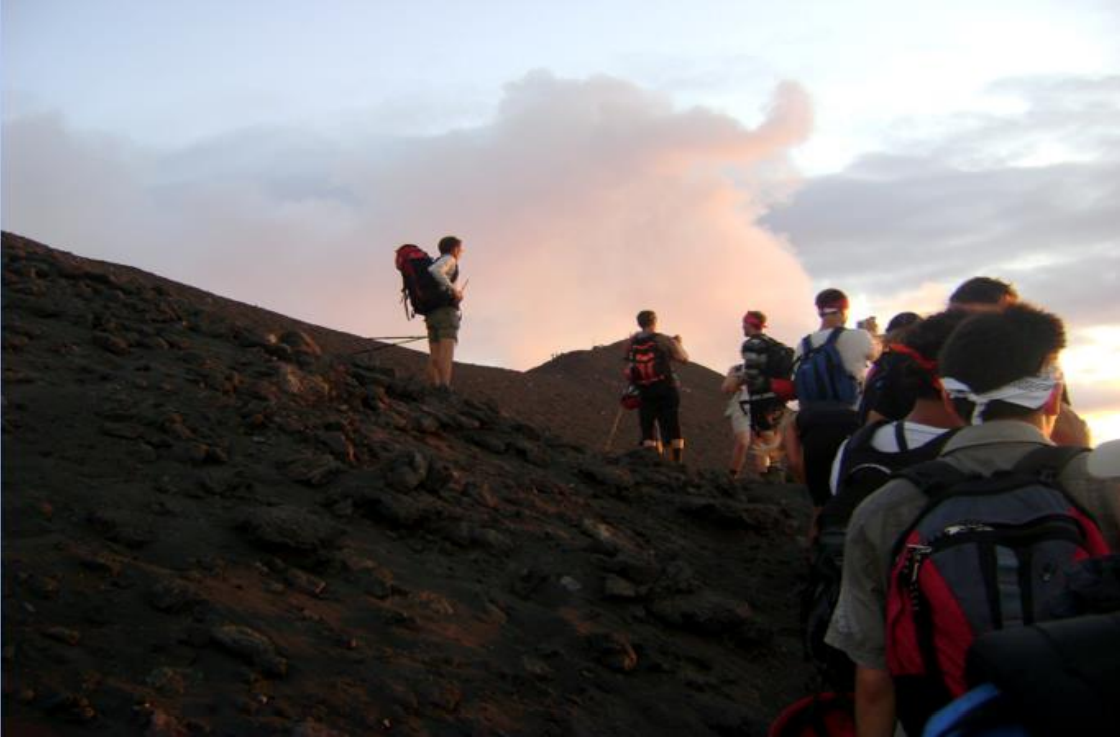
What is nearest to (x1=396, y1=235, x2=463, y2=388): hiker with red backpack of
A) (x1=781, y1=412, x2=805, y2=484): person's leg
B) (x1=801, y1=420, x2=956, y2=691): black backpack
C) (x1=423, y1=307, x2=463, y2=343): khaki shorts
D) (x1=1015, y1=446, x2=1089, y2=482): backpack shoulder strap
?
(x1=423, y1=307, x2=463, y2=343): khaki shorts

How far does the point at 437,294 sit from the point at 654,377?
216 centimetres

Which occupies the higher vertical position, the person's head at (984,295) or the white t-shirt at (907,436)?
the person's head at (984,295)

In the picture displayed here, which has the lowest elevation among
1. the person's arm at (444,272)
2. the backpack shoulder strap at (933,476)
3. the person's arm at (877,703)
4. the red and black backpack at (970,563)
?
the person's arm at (877,703)

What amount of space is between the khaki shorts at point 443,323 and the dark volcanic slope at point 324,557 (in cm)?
169

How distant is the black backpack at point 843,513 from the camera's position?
15.3ft

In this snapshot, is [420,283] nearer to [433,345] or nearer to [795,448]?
[433,345]

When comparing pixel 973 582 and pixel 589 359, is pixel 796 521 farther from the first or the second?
pixel 589 359

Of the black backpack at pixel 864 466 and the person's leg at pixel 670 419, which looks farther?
the person's leg at pixel 670 419

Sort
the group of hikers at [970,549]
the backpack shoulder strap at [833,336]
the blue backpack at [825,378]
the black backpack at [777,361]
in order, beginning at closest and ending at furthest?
1. the group of hikers at [970,549]
2. the blue backpack at [825,378]
3. the backpack shoulder strap at [833,336]
4. the black backpack at [777,361]

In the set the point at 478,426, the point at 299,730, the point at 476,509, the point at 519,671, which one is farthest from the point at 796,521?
the point at 299,730

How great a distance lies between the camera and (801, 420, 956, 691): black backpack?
4.66 meters

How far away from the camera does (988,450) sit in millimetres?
3705

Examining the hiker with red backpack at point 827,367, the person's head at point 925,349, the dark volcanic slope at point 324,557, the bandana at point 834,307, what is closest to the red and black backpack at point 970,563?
A: the person's head at point 925,349

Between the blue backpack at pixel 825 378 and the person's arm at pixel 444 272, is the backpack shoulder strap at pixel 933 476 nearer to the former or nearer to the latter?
the blue backpack at pixel 825 378
